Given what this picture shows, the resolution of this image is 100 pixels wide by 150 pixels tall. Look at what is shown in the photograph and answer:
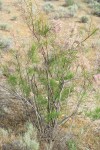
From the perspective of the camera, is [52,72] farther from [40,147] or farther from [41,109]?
[40,147]

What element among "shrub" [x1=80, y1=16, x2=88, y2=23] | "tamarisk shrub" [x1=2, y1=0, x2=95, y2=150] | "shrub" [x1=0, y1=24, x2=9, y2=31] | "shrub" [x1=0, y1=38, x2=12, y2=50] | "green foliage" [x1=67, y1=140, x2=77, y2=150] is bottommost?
"shrub" [x1=80, y1=16, x2=88, y2=23]

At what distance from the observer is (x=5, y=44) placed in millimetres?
12992

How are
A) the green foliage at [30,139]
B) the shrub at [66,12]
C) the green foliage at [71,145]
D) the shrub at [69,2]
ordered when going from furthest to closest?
the shrub at [69,2] → the shrub at [66,12] → the green foliage at [71,145] → the green foliage at [30,139]

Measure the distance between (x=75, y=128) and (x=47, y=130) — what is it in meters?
0.99

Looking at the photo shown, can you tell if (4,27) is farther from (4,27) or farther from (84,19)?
(84,19)

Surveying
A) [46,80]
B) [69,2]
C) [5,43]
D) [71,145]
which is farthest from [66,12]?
[71,145]

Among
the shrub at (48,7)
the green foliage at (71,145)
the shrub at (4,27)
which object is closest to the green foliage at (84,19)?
the shrub at (48,7)

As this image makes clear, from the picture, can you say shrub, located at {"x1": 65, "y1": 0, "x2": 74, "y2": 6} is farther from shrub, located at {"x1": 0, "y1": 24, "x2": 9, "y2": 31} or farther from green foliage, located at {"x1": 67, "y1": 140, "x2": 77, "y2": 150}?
green foliage, located at {"x1": 67, "y1": 140, "x2": 77, "y2": 150}

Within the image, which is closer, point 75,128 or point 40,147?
point 40,147

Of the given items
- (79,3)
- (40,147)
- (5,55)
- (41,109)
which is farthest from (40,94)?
(79,3)

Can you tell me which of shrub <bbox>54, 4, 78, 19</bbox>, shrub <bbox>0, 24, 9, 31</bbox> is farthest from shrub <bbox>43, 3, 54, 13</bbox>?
shrub <bbox>0, 24, 9, 31</bbox>

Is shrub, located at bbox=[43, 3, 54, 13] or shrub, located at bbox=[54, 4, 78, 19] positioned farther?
shrub, located at bbox=[43, 3, 54, 13]

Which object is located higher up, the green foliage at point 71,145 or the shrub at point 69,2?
the green foliage at point 71,145

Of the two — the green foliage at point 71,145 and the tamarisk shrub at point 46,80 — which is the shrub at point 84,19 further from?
the green foliage at point 71,145
